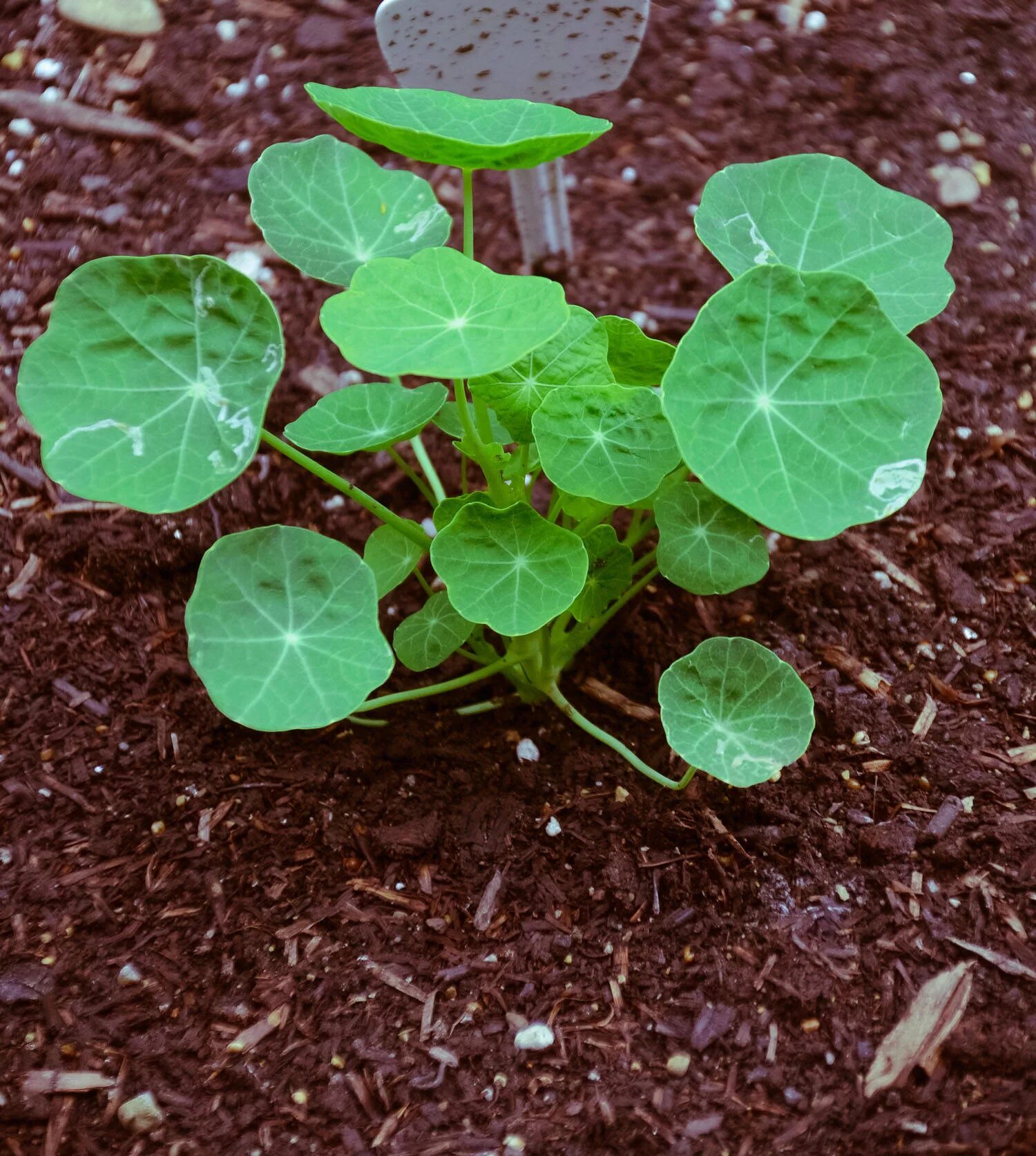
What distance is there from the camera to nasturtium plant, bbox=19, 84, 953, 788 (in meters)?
0.96

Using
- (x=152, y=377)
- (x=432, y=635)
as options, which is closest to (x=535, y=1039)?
(x=432, y=635)

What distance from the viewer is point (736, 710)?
3.68ft

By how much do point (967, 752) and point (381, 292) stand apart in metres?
0.94

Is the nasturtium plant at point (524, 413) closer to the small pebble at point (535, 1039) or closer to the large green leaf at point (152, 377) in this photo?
the large green leaf at point (152, 377)

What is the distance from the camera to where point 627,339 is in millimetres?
1141

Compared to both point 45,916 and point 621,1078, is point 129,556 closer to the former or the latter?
point 45,916

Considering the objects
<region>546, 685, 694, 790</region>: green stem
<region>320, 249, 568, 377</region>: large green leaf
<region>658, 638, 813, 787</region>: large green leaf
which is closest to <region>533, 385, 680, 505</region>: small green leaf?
<region>320, 249, 568, 377</region>: large green leaf

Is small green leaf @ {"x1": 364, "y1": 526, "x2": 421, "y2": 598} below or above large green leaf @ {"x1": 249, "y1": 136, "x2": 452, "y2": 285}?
below

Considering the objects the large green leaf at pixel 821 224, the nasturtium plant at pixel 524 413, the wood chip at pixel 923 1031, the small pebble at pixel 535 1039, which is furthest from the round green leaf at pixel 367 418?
the wood chip at pixel 923 1031

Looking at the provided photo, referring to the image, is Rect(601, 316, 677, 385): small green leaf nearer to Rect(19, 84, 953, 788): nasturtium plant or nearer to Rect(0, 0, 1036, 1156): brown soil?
Rect(19, 84, 953, 788): nasturtium plant

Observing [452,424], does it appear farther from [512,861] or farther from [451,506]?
[512,861]

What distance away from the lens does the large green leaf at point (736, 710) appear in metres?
1.07

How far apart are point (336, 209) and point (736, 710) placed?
793 mm

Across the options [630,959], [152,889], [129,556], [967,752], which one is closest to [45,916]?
[152,889]
